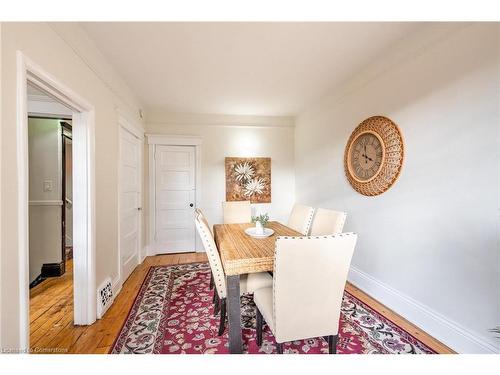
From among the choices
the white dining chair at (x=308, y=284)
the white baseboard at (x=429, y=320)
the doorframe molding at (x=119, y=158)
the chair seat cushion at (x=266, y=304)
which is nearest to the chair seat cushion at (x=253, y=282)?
the chair seat cushion at (x=266, y=304)

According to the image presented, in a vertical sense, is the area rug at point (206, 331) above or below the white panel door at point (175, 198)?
below

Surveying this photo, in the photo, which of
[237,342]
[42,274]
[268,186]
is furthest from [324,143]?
[42,274]

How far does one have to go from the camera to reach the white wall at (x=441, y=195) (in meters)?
1.37

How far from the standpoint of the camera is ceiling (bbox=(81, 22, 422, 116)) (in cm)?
172

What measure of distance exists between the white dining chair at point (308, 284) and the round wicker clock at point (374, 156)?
1.22 metres

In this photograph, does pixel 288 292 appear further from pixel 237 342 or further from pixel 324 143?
pixel 324 143

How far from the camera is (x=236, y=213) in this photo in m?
3.11

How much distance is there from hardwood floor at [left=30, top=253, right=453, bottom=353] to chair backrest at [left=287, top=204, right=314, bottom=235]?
87 cm

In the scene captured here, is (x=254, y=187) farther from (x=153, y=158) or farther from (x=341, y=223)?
(x=341, y=223)

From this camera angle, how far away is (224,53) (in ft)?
6.68

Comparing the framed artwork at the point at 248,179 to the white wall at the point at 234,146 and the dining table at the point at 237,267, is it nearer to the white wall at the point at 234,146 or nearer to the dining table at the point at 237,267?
the white wall at the point at 234,146

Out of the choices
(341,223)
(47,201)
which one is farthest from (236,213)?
(47,201)

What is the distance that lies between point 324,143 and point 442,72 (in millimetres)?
1587

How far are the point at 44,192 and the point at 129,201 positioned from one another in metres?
1.09
